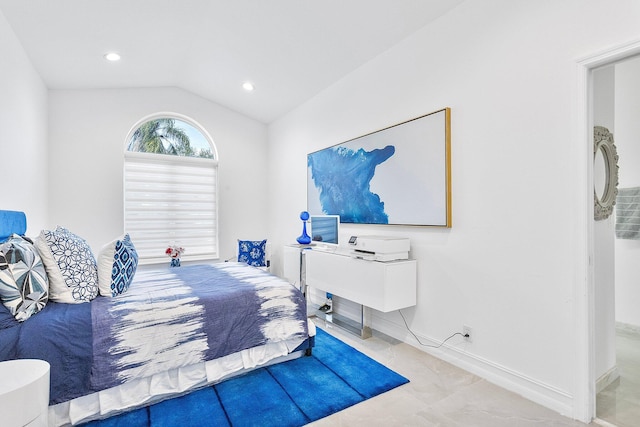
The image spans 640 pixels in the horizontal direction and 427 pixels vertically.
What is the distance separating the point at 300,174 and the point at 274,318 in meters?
2.52

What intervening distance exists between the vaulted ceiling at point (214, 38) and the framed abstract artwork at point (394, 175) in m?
0.85

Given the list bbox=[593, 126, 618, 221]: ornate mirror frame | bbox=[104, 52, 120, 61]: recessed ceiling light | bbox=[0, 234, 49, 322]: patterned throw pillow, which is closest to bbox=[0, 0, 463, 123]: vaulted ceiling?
bbox=[104, 52, 120, 61]: recessed ceiling light

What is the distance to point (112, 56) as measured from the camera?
350 centimetres

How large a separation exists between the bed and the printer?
0.69 metres

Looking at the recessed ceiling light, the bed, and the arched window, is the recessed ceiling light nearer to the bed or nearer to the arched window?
the arched window

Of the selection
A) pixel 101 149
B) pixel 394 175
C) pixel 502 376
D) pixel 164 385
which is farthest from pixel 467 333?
pixel 101 149

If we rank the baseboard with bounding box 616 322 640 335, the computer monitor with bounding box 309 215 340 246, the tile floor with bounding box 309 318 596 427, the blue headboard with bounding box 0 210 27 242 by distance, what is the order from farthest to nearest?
the computer monitor with bounding box 309 215 340 246, the baseboard with bounding box 616 322 640 335, the blue headboard with bounding box 0 210 27 242, the tile floor with bounding box 309 318 596 427

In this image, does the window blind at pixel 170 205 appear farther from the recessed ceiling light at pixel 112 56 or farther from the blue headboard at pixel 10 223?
the blue headboard at pixel 10 223

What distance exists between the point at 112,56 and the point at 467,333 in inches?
170

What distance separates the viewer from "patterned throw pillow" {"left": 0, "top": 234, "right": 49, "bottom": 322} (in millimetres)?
1734

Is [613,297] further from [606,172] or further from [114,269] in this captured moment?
[114,269]

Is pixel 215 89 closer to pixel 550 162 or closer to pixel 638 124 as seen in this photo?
pixel 550 162

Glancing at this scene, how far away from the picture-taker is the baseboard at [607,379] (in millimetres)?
2168

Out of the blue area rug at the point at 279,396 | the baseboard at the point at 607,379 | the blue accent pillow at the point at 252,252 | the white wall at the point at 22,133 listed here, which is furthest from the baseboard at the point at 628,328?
the white wall at the point at 22,133
